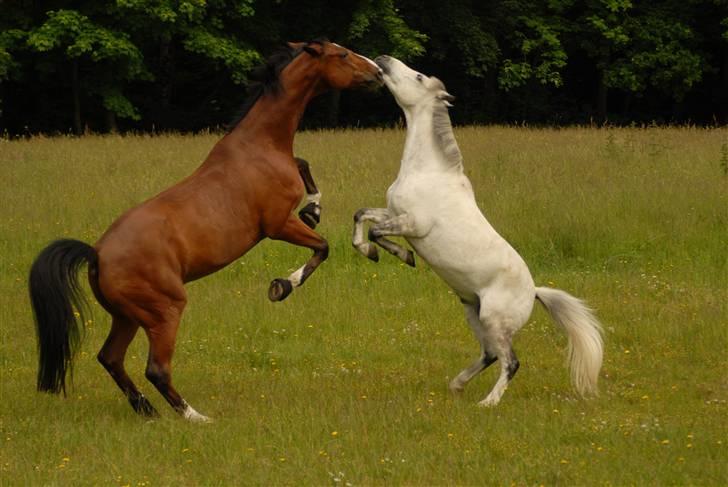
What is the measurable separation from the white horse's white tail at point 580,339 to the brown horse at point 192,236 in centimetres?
173

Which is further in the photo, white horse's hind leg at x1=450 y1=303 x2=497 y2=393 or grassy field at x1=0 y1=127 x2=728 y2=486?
white horse's hind leg at x1=450 y1=303 x2=497 y2=393

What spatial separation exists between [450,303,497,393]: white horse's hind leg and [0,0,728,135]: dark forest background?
21.6 m

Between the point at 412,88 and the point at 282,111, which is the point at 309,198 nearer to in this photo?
the point at 282,111

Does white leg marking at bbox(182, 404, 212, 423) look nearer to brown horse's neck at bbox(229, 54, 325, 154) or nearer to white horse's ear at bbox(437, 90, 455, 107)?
brown horse's neck at bbox(229, 54, 325, 154)

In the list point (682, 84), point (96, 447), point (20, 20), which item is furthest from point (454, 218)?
point (682, 84)

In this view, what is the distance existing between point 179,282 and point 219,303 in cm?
379

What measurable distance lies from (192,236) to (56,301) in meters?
0.96

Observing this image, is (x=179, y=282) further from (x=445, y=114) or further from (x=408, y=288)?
(x=408, y=288)

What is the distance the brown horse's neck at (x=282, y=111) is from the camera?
7.76m

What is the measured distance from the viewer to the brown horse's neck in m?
7.76

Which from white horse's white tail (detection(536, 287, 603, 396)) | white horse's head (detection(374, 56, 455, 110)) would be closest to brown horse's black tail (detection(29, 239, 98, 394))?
white horse's head (detection(374, 56, 455, 110))

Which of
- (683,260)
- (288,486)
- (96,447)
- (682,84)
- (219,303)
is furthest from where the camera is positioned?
(682,84)

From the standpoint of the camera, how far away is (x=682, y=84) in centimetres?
3528

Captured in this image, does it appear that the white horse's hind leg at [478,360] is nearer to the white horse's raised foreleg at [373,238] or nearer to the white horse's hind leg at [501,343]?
the white horse's hind leg at [501,343]
